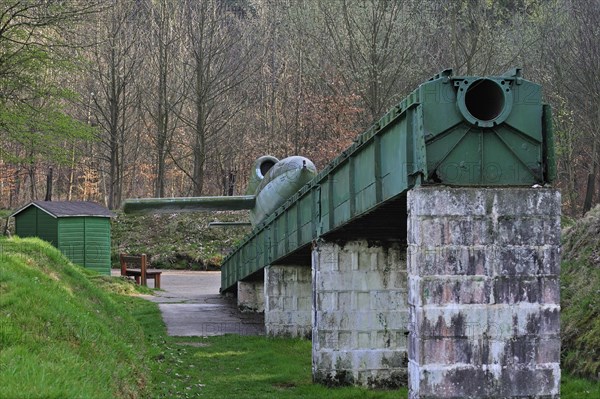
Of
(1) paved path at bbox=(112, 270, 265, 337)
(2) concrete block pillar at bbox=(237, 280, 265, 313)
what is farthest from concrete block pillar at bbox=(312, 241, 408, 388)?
(2) concrete block pillar at bbox=(237, 280, 265, 313)

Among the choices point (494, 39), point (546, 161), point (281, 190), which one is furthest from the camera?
point (494, 39)

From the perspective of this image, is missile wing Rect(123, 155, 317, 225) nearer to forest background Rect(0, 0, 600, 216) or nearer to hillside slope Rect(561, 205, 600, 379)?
forest background Rect(0, 0, 600, 216)

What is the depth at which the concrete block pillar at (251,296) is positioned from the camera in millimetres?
27391

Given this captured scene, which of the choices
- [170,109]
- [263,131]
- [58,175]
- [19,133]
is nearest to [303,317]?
[19,133]

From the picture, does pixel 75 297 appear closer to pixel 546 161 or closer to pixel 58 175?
pixel 546 161

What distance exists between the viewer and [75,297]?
1526cm

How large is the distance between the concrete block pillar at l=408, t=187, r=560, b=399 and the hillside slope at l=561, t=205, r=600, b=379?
3726 millimetres

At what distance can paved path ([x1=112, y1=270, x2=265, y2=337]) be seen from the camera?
2247 centimetres

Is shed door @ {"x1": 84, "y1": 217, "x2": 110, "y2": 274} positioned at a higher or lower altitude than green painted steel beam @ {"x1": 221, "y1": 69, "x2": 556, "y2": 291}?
lower

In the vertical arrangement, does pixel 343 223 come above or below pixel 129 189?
below

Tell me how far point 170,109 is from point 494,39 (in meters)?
20.9

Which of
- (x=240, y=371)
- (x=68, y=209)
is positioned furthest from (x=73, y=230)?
(x=240, y=371)

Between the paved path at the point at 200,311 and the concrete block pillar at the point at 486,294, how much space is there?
12.8 meters

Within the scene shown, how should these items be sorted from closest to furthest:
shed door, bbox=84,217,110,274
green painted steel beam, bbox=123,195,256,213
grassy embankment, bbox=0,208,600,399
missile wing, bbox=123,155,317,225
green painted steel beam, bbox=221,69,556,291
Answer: grassy embankment, bbox=0,208,600,399 → green painted steel beam, bbox=221,69,556,291 → missile wing, bbox=123,155,317,225 → green painted steel beam, bbox=123,195,256,213 → shed door, bbox=84,217,110,274
